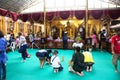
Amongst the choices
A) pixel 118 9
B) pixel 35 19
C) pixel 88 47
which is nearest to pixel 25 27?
pixel 35 19

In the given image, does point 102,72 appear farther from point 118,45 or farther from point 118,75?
point 118,45

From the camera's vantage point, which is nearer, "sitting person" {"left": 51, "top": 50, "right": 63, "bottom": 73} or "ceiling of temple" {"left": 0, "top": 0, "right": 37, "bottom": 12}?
"sitting person" {"left": 51, "top": 50, "right": 63, "bottom": 73}

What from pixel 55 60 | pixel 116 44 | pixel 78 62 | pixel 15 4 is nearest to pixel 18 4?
pixel 15 4

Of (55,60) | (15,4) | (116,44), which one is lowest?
(55,60)

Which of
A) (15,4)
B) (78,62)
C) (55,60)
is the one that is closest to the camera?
(78,62)

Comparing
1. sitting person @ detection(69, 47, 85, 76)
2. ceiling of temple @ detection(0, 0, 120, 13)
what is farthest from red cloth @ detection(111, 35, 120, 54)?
ceiling of temple @ detection(0, 0, 120, 13)

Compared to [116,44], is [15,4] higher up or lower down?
higher up

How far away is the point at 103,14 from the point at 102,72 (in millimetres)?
8149

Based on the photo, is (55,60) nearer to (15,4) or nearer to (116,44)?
(116,44)

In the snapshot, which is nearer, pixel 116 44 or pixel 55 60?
pixel 116 44

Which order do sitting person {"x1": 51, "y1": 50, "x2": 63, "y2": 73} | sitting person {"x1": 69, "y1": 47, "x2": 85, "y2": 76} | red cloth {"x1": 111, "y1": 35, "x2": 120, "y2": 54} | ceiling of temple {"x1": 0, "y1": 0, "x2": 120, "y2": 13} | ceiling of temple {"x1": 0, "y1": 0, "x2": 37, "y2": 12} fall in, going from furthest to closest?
ceiling of temple {"x1": 0, "y1": 0, "x2": 120, "y2": 13}
ceiling of temple {"x1": 0, "y1": 0, "x2": 37, "y2": 12}
sitting person {"x1": 51, "y1": 50, "x2": 63, "y2": 73}
red cloth {"x1": 111, "y1": 35, "x2": 120, "y2": 54}
sitting person {"x1": 69, "y1": 47, "x2": 85, "y2": 76}

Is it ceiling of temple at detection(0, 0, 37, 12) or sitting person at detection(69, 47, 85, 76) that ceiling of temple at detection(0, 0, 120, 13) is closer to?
ceiling of temple at detection(0, 0, 37, 12)

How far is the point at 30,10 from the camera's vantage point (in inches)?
655

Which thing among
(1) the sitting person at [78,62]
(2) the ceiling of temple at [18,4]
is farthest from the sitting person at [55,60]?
(2) the ceiling of temple at [18,4]
